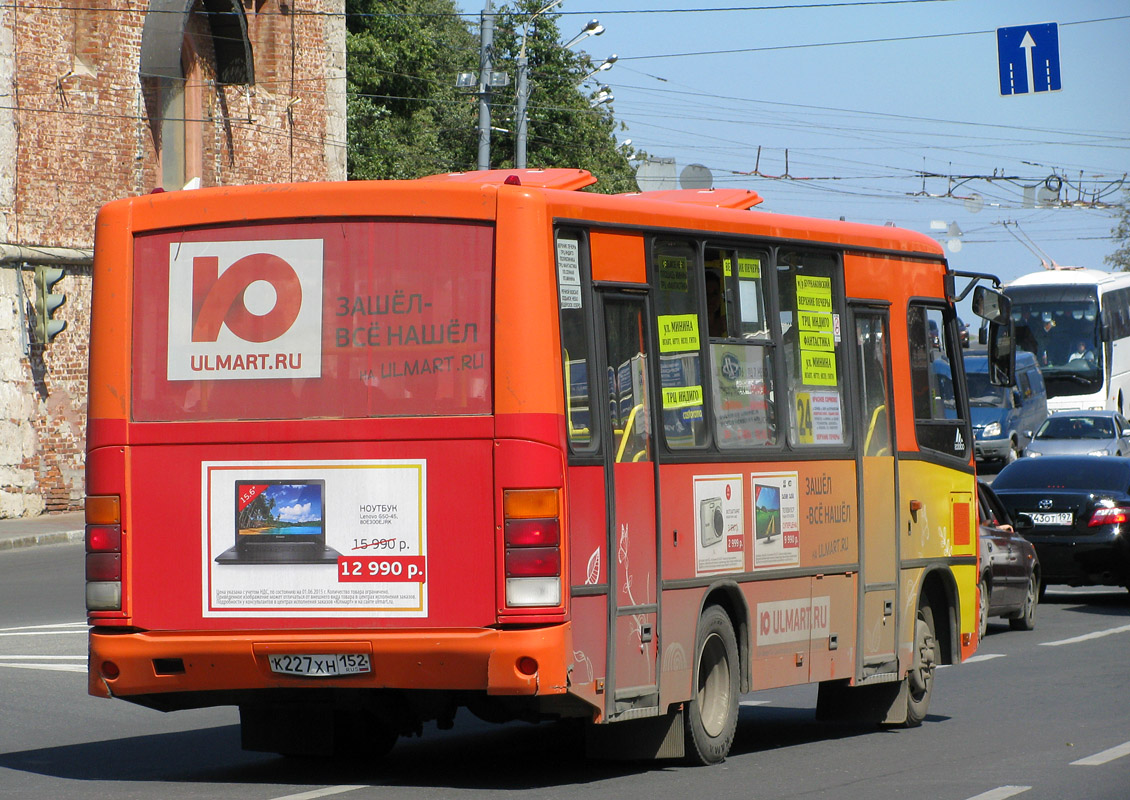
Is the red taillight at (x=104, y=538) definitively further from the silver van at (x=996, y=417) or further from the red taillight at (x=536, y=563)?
the silver van at (x=996, y=417)

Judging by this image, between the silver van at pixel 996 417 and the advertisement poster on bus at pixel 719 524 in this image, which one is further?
the silver van at pixel 996 417

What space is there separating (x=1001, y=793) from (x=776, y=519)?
193 cm

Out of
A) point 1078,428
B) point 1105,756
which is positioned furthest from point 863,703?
point 1078,428

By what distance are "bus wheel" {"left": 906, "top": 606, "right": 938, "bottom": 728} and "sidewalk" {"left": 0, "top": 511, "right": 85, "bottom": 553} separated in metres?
16.4

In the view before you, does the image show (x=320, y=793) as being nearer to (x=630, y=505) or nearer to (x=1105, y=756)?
(x=630, y=505)

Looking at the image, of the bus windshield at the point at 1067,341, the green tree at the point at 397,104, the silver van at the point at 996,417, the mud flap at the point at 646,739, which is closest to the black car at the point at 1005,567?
the mud flap at the point at 646,739

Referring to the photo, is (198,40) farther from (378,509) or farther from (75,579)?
(378,509)

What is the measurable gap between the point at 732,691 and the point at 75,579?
536 inches

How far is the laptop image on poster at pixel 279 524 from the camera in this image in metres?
7.93

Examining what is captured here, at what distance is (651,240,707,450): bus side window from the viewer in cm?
870

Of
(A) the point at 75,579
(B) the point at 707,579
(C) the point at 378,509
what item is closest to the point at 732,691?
(B) the point at 707,579

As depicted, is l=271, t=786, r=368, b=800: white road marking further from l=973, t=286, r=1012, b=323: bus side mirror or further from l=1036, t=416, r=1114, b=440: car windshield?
l=1036, t=416, r=1114, b=440: car windshield

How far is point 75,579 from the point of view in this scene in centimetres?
2098

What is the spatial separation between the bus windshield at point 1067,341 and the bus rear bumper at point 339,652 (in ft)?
138
